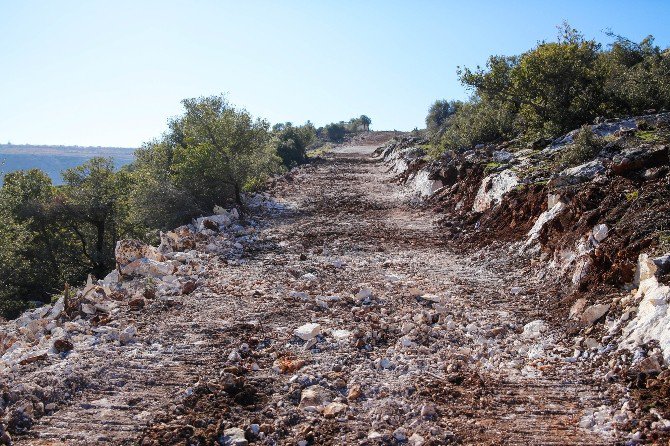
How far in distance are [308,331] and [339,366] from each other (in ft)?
3.63

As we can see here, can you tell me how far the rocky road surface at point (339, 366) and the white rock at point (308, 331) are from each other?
0.08 ft

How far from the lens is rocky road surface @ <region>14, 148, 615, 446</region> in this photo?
4961 millimetres

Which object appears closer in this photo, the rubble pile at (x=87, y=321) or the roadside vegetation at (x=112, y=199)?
the rubble pile at (x=87, y=321)

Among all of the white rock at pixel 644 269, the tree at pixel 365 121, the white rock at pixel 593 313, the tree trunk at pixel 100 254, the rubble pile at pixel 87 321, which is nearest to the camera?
the rubble pile at pixel 87 321

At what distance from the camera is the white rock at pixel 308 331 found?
23.7ft

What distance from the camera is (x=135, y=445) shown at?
4746 mm

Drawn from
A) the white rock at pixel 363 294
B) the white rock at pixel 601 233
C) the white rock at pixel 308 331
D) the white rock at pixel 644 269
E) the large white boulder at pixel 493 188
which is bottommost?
the white rock at pixel 308 331

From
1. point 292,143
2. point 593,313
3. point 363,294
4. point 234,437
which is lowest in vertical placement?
point 234,437

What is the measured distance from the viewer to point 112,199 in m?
22.6

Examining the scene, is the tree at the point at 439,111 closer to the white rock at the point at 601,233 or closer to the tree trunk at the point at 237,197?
the tree trunk at the point at 237,197

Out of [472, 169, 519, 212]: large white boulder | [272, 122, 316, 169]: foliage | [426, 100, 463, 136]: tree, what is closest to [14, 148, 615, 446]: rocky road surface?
[472, 169, 519, 212]: large white boulder

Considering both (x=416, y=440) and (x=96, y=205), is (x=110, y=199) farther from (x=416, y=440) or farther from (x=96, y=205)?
(x=416, y=440)

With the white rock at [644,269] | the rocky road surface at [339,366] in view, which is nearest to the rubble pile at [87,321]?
the rocky road surface at [339,366]

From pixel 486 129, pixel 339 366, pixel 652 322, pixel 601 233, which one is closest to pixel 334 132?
pixel 486 129
